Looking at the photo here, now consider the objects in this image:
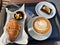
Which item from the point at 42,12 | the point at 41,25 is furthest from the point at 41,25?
the point at 42,12

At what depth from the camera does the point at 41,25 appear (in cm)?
90

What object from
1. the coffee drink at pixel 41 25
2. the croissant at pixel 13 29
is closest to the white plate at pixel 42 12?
the coffee drink at pixel 41 25

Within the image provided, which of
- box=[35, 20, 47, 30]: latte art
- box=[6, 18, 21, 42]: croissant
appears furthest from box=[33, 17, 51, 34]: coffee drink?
box=[6, 18, 21, 42]: croissant

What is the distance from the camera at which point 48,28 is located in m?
0.91

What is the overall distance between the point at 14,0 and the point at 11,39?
0.50 metres

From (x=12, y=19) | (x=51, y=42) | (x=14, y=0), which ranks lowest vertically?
(x=51, y=42)

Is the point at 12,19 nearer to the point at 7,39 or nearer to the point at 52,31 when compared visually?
the point at 7,39

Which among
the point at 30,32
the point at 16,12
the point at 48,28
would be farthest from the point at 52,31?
the point at 16,12

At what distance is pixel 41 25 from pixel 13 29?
0.18 meters

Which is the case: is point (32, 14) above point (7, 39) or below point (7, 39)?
above

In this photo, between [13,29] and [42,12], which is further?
[42,12]

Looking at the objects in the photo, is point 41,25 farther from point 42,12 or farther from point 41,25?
point 42,12

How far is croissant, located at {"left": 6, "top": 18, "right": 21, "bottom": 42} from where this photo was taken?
2.74 feet

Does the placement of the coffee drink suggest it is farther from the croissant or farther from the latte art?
the croissant
